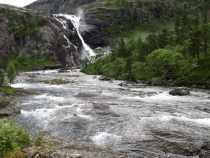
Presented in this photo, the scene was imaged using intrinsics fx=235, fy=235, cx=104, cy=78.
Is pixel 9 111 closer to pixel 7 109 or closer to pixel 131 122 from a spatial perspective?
pixel 7 109

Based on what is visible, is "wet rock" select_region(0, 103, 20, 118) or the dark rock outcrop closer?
"wet rock" select_region(0, 103, 20, 118)

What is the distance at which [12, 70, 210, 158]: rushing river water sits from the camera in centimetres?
2522

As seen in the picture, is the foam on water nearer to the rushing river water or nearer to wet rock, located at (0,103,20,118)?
the rushing river water

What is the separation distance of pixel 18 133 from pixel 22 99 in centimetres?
3463

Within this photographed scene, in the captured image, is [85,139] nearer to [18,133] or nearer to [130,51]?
[18,133]

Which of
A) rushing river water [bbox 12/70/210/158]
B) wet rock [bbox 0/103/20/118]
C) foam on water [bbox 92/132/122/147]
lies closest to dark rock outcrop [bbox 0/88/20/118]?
wet rock [bbox 0/103/20/118]

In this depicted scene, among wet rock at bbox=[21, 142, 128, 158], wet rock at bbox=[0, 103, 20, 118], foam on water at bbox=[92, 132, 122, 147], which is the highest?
A: wet rock at bbox=[21, 142, 128, 158]

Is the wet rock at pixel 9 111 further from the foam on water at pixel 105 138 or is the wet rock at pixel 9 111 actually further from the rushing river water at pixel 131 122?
the foam on water at pixel 105 138

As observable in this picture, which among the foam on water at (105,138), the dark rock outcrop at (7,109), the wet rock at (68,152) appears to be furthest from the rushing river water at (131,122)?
the wet rock at (68,152)

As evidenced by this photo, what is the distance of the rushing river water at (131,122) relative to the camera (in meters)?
25.2

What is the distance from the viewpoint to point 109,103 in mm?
50125

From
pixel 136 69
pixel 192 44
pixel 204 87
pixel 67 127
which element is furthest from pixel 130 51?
pixel 67 127

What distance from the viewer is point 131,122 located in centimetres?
3512

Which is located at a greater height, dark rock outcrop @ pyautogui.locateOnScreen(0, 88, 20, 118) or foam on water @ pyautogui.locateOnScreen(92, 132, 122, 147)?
foam on water @ pyautogui.locateOnScreen(92, 132, 122, 147)
